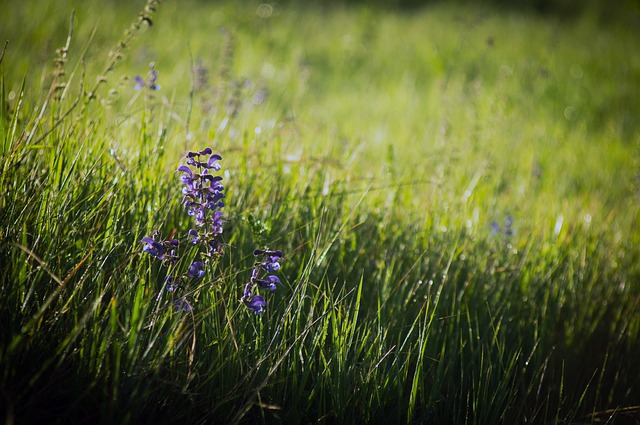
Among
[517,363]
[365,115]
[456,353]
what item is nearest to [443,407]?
[456,353]

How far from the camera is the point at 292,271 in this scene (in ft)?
5.99

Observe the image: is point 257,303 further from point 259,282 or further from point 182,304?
point 182,304

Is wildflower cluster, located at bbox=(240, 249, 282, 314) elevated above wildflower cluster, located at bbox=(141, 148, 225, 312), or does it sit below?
below

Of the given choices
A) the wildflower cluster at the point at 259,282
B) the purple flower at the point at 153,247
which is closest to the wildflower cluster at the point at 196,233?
the purple flower at the point at 153,247

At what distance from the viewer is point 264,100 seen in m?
3.96

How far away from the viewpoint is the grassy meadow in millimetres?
1271

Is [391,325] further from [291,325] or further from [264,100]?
[264,100]

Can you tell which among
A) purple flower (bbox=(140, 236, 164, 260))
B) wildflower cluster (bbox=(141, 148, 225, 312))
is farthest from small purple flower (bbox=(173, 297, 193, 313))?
purple flower (bbox=(140, 236, 164, 260))

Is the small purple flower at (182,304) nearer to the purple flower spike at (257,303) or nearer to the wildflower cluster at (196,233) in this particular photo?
the wildflower cluster at (196,233)

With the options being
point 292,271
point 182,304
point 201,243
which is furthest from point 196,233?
point 292,271

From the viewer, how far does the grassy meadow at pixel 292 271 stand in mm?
1271

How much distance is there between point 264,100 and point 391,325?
8.83 ft

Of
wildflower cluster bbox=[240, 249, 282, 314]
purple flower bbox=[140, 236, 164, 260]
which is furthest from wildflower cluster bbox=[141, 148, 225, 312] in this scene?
wildflower cluster bbox=[240, 249, 282, 314]

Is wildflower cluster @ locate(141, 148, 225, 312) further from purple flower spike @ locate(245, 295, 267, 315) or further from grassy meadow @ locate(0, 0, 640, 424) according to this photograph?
purple flower spike @ locate(245, 295, 267, 315)
